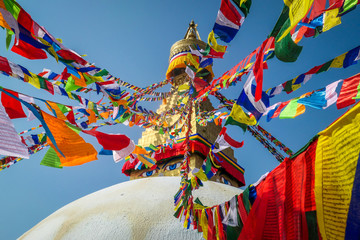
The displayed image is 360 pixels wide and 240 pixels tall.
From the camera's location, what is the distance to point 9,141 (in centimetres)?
127

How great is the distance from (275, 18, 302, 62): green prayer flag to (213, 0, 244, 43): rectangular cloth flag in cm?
44

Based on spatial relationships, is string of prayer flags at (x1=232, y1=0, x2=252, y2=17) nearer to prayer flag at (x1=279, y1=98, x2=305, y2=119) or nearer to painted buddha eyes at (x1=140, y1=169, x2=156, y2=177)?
prayer flag at (x1=279, y1=98, x2=305, y2=119)

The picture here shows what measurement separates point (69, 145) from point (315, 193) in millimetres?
1462

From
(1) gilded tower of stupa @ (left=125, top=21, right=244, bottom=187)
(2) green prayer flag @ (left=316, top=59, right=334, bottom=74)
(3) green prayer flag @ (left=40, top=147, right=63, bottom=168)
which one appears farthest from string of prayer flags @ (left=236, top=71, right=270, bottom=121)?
(1) gilded tower of stupa @ (left=125, top=21, right=244, bottom=187)

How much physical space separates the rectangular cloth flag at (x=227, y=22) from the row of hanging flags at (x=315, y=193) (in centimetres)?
90

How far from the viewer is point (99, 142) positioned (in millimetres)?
1802

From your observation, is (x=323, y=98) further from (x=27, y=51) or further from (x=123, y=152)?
(x=27, y=51)

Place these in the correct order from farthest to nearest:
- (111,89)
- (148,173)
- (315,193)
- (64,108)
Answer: (148,173) < (111,89) < (64,108) < (315,193)

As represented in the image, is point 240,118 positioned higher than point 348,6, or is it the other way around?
point 348,6

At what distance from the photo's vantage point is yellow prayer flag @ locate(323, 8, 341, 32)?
1178 millimetres

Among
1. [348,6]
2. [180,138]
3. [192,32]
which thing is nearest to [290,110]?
[348,6]

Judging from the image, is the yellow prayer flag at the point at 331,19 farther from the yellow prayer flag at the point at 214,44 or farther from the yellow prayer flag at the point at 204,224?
the yellow prayer flag at the point at 204,224

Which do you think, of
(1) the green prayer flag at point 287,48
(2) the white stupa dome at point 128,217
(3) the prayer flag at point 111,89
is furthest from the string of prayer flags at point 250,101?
(2) the white stupa dome at point 128,217

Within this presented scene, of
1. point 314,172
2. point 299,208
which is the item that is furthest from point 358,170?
point 299,208
